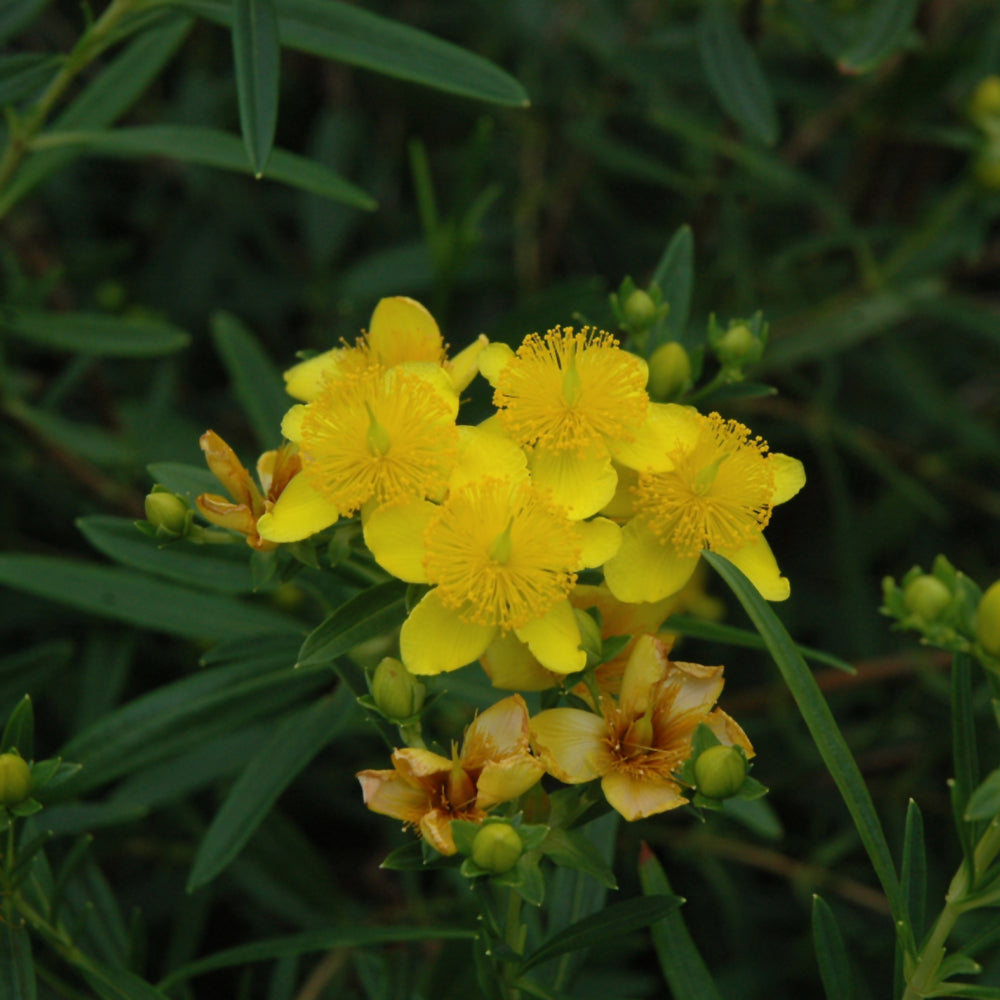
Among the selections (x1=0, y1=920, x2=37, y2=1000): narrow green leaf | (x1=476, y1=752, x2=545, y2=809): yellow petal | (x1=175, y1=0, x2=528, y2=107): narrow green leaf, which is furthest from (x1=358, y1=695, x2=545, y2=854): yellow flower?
(x1=175, y1=0, x2=528, y2=107): narrow green leaf

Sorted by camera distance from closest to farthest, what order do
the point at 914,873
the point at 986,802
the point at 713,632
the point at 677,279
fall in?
the point at 986,802, the point at 914,873, the point at 713,632, the point at 677,279

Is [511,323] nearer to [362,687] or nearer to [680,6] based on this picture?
[362,687]

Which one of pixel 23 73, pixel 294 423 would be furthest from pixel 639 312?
pixel 23 73

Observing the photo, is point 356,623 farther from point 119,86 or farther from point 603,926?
point 119,86

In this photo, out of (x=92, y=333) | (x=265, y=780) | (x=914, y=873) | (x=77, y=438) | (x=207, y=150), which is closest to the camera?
(x=914, y=873)

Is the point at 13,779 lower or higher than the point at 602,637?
lower

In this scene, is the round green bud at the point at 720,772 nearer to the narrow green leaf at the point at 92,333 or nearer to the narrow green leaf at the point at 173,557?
the narrow green leaf at the point at 173,557
